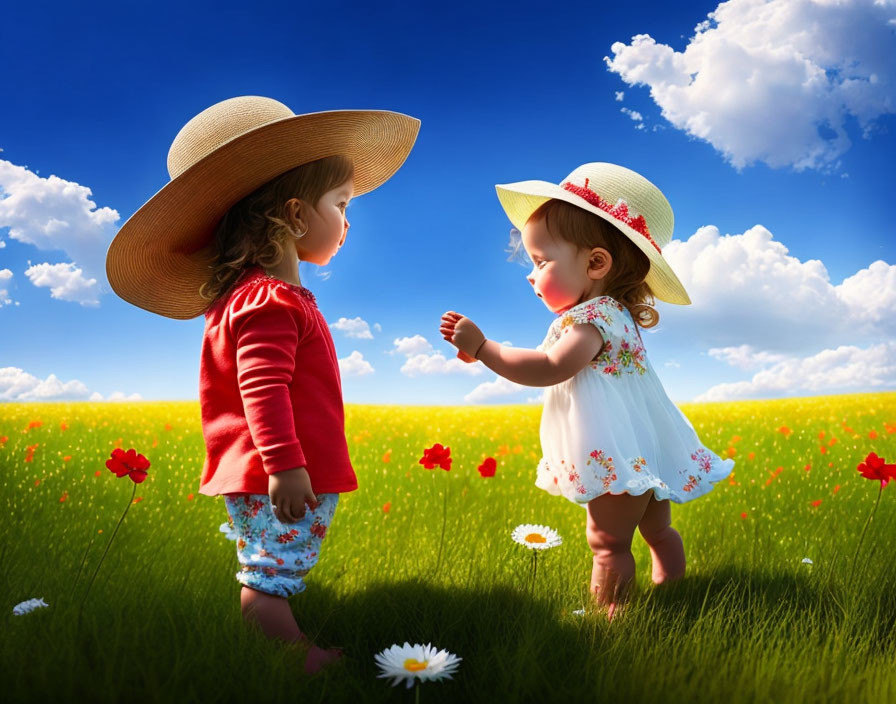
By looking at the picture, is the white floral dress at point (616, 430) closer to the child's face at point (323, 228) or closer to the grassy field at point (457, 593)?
the grassy field at point (457, 593)

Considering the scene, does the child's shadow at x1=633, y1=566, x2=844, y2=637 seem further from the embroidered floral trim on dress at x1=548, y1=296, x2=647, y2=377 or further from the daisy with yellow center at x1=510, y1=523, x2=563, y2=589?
the embroidered floral trim on dress at x1=548, y1=296, x2=647, y2=377

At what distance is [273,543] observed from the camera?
8.33 ft

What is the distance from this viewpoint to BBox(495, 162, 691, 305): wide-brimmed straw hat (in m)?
3.09

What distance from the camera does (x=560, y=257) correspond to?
3133 mm

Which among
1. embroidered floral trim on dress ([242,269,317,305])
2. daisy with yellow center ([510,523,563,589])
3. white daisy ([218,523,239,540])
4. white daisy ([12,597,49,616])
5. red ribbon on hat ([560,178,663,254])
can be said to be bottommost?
white daisy ([12,597,49,616])

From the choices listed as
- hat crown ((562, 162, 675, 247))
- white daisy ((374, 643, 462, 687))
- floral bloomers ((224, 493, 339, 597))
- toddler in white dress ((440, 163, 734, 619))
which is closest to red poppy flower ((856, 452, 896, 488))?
toddler in white dress ((440, 163, 734, 619))

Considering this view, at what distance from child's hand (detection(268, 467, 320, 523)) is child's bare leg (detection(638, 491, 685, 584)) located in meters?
1.75

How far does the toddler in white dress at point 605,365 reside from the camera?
292 centimetres

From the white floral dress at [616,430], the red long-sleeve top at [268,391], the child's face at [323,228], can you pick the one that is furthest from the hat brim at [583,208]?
the red long-sleeve top at [268,391]

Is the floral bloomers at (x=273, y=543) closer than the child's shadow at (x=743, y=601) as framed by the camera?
Yes

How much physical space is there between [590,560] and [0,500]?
3.63m

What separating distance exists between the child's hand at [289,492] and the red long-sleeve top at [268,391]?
0.11ft

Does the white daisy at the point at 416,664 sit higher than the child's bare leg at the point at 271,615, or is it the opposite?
the white daisy at the point at 416,664

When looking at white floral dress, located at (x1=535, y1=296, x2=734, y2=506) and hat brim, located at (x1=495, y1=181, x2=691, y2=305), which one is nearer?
white floral dress, located at (x1=535, y1=296, x2=734, y2=506)
